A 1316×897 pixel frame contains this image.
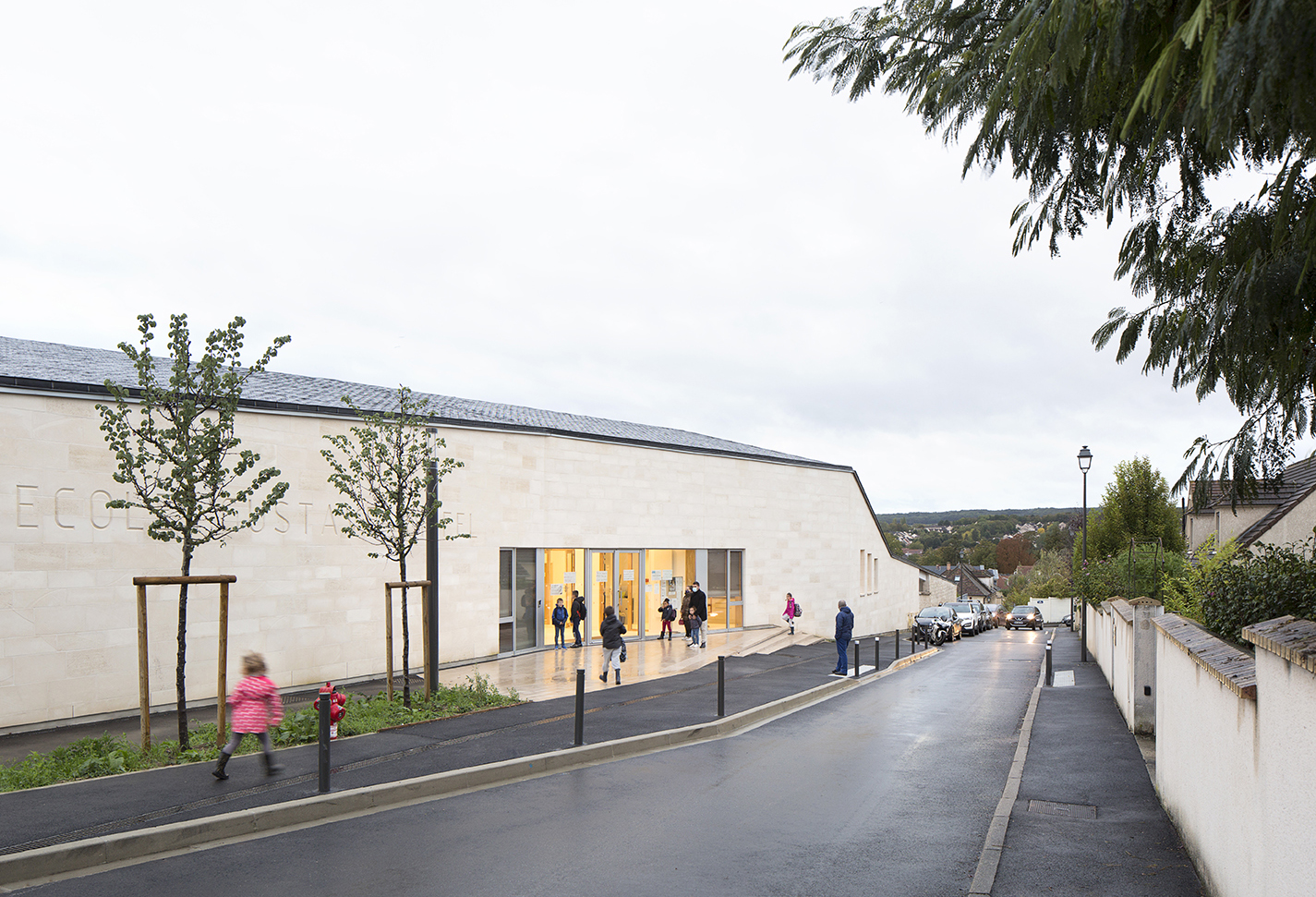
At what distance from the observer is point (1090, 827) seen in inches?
320

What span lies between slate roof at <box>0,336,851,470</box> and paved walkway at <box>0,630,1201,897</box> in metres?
7.28

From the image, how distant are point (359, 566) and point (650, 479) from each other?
39.0ft

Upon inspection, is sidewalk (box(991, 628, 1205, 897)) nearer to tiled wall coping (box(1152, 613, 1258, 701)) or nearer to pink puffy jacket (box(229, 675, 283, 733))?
tiled wall coping (box(1152, 613, 1258, 701))

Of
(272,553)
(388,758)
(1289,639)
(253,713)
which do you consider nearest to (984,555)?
(272,553)

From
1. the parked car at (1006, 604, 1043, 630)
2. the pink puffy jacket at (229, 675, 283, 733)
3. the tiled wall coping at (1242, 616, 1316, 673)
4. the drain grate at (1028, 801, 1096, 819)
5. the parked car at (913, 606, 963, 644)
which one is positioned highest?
the tiled wall coping at (1242, 616, 1316, 673)

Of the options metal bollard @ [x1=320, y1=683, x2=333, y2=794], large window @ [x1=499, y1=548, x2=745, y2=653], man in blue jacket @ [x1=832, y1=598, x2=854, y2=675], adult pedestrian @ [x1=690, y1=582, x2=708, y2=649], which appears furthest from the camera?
adult pedestrian @ [x1=690, y1=582, x2=708, y2=649]

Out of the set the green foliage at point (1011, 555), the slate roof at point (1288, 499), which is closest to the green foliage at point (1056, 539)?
the green foliage at point (1011, 555)

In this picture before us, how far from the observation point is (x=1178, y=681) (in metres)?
8.05

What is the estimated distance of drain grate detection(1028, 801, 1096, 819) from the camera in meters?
8.52

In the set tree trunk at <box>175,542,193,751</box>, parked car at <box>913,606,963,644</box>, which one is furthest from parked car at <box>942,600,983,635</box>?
tree trunk at <box>175,542,193,751</box>

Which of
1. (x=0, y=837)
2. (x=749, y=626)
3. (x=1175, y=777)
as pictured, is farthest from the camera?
(x=749, y=626)

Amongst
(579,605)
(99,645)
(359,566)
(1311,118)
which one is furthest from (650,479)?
(1311,118)

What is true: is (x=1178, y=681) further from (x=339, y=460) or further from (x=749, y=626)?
(x=749, y=626)

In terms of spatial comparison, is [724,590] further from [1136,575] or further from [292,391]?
[292,391]
